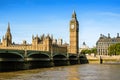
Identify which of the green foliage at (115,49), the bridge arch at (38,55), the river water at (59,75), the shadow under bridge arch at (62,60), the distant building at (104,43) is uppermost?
the distant building at (104,43)

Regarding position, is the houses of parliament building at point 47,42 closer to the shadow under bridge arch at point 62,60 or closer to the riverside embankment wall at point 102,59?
the riverside embankment wall at point 102,59

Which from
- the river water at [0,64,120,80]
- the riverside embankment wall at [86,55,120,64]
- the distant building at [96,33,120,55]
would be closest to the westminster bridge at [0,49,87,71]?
the river water at [0,64,120,80]

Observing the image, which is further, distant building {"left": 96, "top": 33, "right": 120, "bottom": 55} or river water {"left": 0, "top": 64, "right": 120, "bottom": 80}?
distant building {"left": 96, "top": 33, "right": 120, "bottom": 55}

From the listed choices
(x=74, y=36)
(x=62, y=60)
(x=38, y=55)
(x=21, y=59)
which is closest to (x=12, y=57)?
(x=21, y=59)

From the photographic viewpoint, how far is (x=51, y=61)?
8694cm

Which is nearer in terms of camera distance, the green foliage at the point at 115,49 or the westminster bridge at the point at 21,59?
the westminster bridge at the point at 21,59

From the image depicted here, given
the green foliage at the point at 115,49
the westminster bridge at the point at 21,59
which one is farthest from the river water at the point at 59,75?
the green foliage at the point at 115,49

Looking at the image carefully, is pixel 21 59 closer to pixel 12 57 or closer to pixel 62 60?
pixel 12 57

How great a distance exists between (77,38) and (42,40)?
17.5 m

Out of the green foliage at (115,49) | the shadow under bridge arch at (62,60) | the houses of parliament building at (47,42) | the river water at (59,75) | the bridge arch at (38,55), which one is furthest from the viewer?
the green foliage at (115,49)

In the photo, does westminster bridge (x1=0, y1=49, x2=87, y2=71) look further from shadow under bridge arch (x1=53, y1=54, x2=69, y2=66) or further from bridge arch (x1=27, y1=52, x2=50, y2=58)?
shadow under bridge arch (x1=53, y1=54, x2=69, y2=66)

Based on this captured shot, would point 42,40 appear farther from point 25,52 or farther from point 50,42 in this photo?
point 25,52

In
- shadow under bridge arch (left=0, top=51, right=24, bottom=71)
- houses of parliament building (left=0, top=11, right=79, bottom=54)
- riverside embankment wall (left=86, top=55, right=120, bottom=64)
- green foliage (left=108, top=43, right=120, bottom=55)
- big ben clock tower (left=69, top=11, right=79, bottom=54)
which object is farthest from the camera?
big ben clock tower (left=69, top=11, right=79, bottom=54)

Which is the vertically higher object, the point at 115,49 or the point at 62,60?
the point at 115,49
